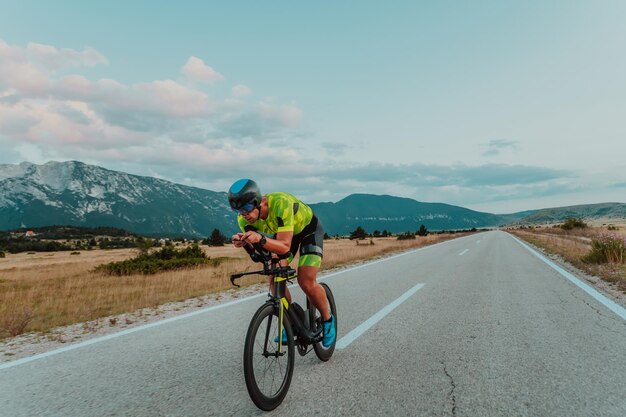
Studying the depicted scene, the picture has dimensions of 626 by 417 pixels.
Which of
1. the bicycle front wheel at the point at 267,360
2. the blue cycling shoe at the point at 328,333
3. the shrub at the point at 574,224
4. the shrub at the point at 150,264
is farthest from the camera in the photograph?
the shrub at the point at 574,224

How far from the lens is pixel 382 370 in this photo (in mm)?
3900

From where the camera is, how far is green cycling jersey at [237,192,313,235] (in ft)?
11.9

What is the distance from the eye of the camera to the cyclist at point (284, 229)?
3.37m

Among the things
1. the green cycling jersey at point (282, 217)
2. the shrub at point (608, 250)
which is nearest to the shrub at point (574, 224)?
the shrub at point (608, 250)

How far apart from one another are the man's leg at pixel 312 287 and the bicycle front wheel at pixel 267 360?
1.82ft

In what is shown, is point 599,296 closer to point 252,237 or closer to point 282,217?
point 282,217

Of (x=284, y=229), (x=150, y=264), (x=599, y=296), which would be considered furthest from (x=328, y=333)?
(x=150, y=264)

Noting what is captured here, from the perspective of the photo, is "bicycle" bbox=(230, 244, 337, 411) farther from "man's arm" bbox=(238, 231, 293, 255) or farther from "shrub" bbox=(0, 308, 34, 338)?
"shrub" bbox=(0, 308, 34, 338)

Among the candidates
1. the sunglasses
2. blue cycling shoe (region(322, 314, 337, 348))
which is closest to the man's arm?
the sunglasses

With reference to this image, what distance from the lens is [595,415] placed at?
Answer: 2877 millimetres

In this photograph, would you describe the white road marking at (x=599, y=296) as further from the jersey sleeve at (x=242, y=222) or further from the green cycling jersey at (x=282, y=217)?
the jersey sleeve at (x=242, y=222)

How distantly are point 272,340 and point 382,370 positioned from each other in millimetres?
1227

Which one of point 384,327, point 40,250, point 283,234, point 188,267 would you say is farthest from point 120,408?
point 40,250

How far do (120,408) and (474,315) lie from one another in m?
5.24
